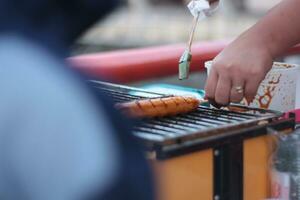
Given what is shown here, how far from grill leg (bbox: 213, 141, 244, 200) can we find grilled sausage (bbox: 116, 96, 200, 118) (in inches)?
6.8

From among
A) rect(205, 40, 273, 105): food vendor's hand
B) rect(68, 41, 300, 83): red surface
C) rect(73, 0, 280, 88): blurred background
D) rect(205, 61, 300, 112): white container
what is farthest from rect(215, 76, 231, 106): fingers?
rect(73, 0, 280, 88): blurred background

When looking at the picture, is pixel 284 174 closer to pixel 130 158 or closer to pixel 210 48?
pixel 130 158

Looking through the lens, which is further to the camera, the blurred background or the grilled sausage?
the blurred background

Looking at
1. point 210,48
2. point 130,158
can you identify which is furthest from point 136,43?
→ point 130,158

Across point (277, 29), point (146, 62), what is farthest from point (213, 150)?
point (146, 62)

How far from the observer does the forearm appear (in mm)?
1366

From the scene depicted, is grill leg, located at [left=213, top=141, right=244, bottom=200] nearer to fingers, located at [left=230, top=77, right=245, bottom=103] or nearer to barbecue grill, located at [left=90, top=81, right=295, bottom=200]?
barbecue grill, located at [left=90, top=81, right=295, bottom=200]

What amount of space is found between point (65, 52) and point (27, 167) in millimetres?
136

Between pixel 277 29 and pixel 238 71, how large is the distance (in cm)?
13

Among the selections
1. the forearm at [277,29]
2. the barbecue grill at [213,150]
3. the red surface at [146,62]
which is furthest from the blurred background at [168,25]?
the barbecue grill at [213,150]

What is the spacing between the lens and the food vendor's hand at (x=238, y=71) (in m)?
1.34

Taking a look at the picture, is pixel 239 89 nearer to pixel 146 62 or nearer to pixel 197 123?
pixel 197 123

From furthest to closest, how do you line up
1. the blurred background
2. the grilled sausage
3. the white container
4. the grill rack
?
the blurred background → the white container → the grilled sausage → the grill rack

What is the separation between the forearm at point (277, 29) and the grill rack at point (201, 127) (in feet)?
0.46
